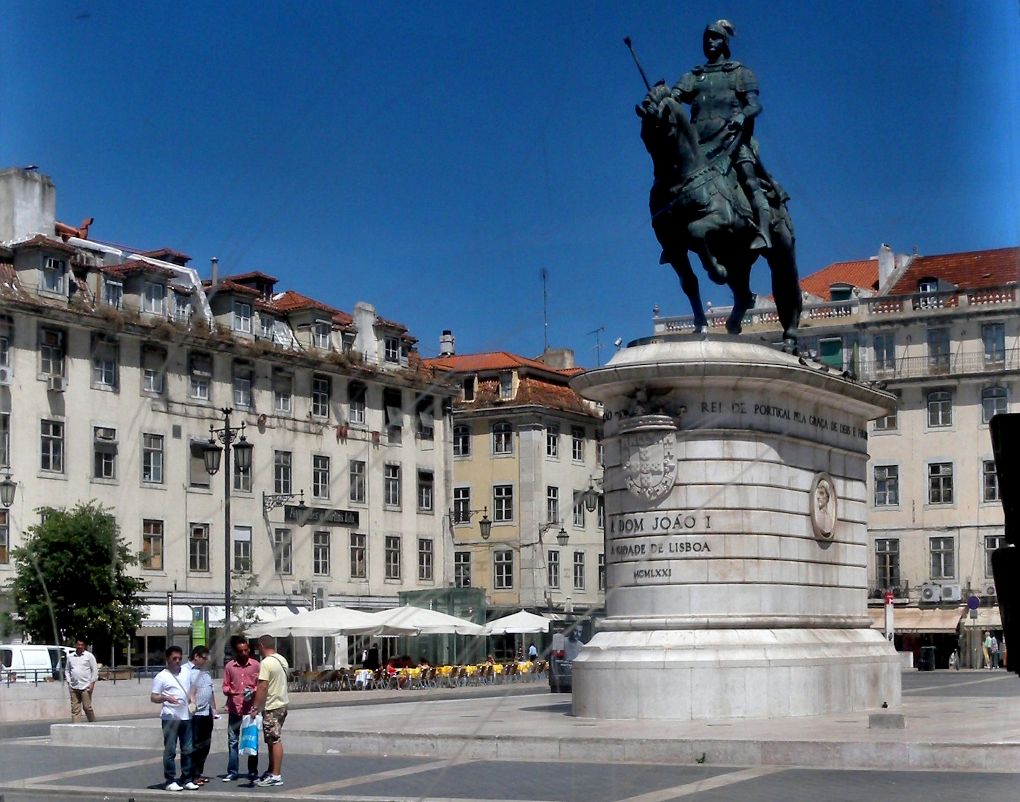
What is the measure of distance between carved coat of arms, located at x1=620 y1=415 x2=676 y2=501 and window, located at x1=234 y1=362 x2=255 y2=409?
7895 millimetres

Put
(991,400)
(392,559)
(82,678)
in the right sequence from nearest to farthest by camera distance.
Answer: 1. (82,678)
2. (392,559)
3. (991,400)

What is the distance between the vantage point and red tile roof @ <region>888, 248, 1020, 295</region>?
35.6 meters

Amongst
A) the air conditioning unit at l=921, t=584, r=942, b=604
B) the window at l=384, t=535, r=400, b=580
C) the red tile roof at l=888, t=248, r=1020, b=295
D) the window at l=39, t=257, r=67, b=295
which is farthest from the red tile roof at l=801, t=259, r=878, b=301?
the window at l=39, t=257, r=67, b=295

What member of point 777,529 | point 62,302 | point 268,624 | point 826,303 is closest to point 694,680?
point 777,529

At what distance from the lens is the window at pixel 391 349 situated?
19859mm

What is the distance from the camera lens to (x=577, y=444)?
39.3 meters

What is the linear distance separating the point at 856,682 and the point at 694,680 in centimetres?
358

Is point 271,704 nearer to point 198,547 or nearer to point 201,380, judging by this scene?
point 201,380

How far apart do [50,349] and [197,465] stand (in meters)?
17.6

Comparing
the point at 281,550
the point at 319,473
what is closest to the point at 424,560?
the point at 319,473

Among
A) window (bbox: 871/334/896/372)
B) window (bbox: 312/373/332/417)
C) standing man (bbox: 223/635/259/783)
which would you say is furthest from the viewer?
window (bbox: 871/334/896/372)

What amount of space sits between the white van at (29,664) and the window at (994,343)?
35.4 meters

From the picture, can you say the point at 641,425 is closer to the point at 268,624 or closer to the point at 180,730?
the point at 180,730

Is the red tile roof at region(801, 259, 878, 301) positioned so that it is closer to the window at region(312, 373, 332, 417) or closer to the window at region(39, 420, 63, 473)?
the window at region(39, 420, 63, 473)
